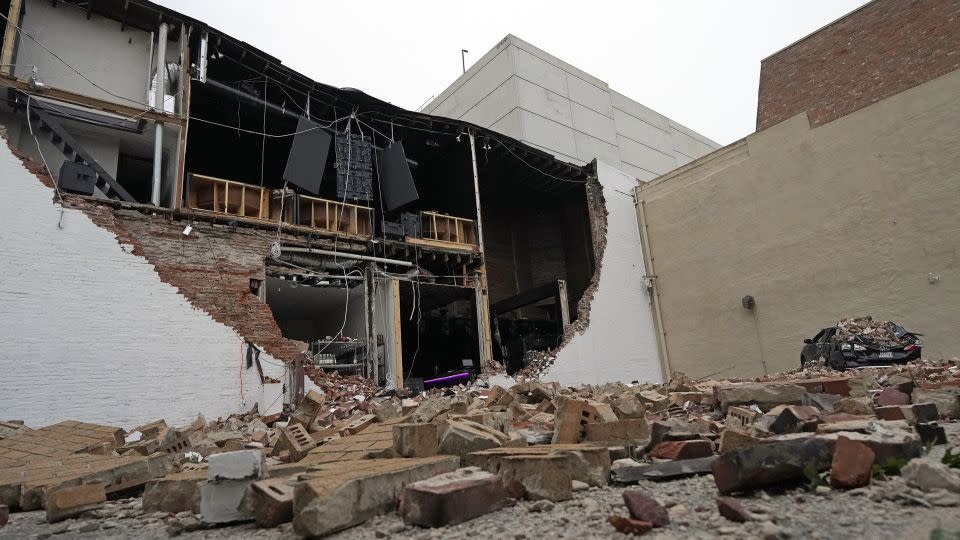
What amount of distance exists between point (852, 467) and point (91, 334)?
992cm

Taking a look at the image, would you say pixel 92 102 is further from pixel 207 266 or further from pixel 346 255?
pixel 346 255

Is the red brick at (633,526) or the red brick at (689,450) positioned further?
the red brick at (689,450)

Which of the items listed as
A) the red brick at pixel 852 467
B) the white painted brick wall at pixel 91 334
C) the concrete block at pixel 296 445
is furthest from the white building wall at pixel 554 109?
the red brick at pixel 852 467

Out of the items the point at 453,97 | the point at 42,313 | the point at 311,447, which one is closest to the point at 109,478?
the point at 311,447

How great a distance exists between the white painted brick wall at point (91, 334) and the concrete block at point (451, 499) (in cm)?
772

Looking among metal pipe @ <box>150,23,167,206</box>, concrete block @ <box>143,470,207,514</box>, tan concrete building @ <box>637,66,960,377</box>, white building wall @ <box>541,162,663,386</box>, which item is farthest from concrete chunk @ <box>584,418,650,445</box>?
tan concrete building @ <box>637,66,960,377</box>

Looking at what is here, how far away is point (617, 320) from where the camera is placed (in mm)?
15695

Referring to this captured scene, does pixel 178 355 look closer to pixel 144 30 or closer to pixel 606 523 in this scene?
pixel 144 30

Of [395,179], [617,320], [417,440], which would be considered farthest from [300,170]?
[617,320]

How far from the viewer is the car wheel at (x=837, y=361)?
10438 mm

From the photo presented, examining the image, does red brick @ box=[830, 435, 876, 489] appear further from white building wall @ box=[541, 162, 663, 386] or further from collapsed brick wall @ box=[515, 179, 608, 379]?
white building wall @ box=[541, 162, 663, 386]

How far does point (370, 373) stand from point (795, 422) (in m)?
9.51

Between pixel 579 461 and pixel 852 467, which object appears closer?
pixel 852 467

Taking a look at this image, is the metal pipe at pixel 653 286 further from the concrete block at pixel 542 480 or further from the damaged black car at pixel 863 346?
the concrete block at pixel 542 480
